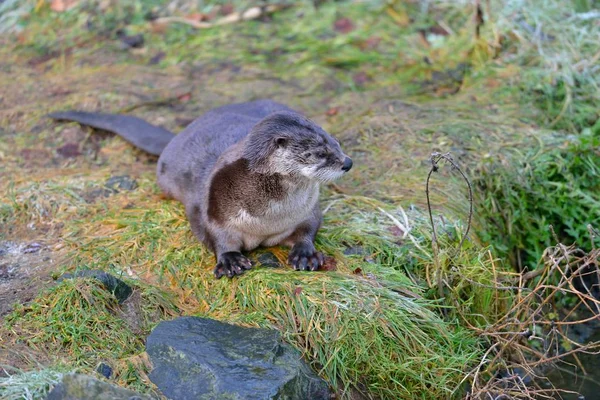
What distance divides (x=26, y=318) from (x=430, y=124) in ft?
8.20

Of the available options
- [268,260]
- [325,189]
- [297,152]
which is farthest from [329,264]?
[325,189]

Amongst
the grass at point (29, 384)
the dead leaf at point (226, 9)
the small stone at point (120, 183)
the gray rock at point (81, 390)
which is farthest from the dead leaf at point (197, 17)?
the gray rock at point (81, 390)

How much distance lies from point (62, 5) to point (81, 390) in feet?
14.6

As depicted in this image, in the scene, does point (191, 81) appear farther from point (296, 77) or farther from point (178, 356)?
point (178, 356)

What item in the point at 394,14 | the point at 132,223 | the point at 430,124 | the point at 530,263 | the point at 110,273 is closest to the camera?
the point at 110,273

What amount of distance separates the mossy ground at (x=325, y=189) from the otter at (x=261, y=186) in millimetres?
103

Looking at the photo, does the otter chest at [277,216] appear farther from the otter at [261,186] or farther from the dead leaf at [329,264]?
the dead leaf at [329,264]

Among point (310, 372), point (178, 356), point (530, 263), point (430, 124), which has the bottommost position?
point (530, 263)

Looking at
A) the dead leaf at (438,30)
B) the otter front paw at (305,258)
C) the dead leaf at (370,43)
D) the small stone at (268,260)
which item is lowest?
the dead leaf at (438,30)

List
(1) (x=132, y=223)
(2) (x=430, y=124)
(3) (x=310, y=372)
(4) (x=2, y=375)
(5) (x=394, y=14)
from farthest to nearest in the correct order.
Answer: (5) (x=394, y=14)
(2) (x=430, y=124)
(1) (x=132, y=223)
(3) (x=310, y=372)
(4) (x=2, y=375)

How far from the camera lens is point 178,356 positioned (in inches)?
106

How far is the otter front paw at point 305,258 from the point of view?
3197 mm

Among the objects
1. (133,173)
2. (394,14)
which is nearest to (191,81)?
(133,173)

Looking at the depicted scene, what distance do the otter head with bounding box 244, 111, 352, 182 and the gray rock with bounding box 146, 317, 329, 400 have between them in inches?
24.2
